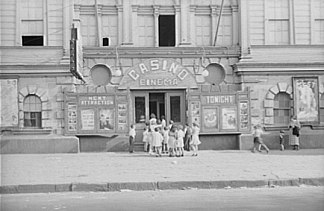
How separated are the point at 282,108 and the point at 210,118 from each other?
352cm

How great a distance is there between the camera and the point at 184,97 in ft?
84.9

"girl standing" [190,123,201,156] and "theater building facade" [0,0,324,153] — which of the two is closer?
"girl standing" [190,123,201,156]

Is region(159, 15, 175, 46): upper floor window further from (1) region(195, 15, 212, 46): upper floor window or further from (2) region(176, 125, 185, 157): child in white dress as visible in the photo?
(2) region(176, 125, 185, 157): child in white dress

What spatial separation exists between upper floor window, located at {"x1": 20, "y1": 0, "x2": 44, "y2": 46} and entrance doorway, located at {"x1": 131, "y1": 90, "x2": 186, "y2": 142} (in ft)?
17.1

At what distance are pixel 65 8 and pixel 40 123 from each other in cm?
548

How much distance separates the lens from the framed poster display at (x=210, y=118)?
25.5 metres

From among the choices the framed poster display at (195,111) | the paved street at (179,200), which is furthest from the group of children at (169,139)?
the paved street at (179,200)

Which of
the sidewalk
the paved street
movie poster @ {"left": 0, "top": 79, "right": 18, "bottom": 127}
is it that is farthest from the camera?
movie poster @ {"left": 0, "top": 79, "right": 18, "bottom": 127}

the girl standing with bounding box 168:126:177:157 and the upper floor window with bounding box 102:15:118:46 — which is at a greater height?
the upper floor window with bounding box 102:15:118:46

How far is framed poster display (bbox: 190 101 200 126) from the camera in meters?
25.5

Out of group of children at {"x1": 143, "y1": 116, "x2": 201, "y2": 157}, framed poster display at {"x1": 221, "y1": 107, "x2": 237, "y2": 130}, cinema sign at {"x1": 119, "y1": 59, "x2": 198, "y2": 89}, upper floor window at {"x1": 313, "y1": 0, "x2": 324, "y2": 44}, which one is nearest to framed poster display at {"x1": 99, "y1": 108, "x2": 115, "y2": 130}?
cinema sign at {"x1": 119, "y1": 59, "x2": 198, "y2": 89}

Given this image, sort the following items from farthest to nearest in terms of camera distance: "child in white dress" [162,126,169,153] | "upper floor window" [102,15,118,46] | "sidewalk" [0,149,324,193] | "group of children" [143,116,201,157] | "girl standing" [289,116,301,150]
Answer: "upper floor window" [102,15,118,46] → "girl standing" [289,116,301,150] → "child in white dress" [162,126,169,153] → "group of children" [143,116,201,157] → "sidewalk" [0,149,324,193]

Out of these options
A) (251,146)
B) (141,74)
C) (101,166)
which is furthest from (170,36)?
(101,166)

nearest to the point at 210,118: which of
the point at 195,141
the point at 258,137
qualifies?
the point at 258,137
